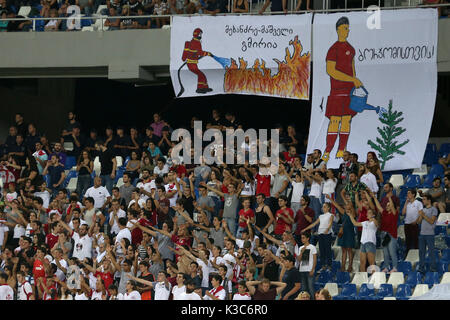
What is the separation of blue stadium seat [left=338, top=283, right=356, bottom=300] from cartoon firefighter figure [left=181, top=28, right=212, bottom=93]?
18.6 ft

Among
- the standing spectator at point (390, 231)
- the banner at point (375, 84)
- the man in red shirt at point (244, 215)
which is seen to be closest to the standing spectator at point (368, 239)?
the standing spectator at point (390, 231)

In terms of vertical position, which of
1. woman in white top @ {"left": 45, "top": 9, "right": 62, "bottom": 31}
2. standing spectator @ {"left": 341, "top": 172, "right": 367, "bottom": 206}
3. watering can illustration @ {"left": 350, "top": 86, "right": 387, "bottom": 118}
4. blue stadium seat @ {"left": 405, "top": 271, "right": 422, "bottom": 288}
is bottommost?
blue stadium seat @ {"left": 405, "top": 271, "right": 422, "bottom": 288}

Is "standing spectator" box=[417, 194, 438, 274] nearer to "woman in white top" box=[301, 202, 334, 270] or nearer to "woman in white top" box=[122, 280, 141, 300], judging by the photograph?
"woman in white top" box=[301, 202, 334, 270]

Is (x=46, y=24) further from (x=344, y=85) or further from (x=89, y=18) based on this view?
(x=344, y=85)

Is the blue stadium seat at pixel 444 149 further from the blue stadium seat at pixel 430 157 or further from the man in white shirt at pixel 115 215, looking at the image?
the man in white shirt at pixel 115 215

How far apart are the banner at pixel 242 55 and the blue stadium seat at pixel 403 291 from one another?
4969mm

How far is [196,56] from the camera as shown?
18875 millimetres

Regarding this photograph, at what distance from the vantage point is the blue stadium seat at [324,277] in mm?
15242

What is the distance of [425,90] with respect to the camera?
A: 17.4 metres

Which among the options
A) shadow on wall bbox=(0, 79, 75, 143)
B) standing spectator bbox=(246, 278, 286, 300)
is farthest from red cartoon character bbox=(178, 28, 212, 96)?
shadow on wall bbox=(0, 79, 75, 143)

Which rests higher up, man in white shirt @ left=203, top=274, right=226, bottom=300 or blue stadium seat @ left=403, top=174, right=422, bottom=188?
blue stadium seat @ left=403, top=174, right=422, bottom=188

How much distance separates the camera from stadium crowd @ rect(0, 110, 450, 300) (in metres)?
14.9

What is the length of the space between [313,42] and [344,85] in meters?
0.98
